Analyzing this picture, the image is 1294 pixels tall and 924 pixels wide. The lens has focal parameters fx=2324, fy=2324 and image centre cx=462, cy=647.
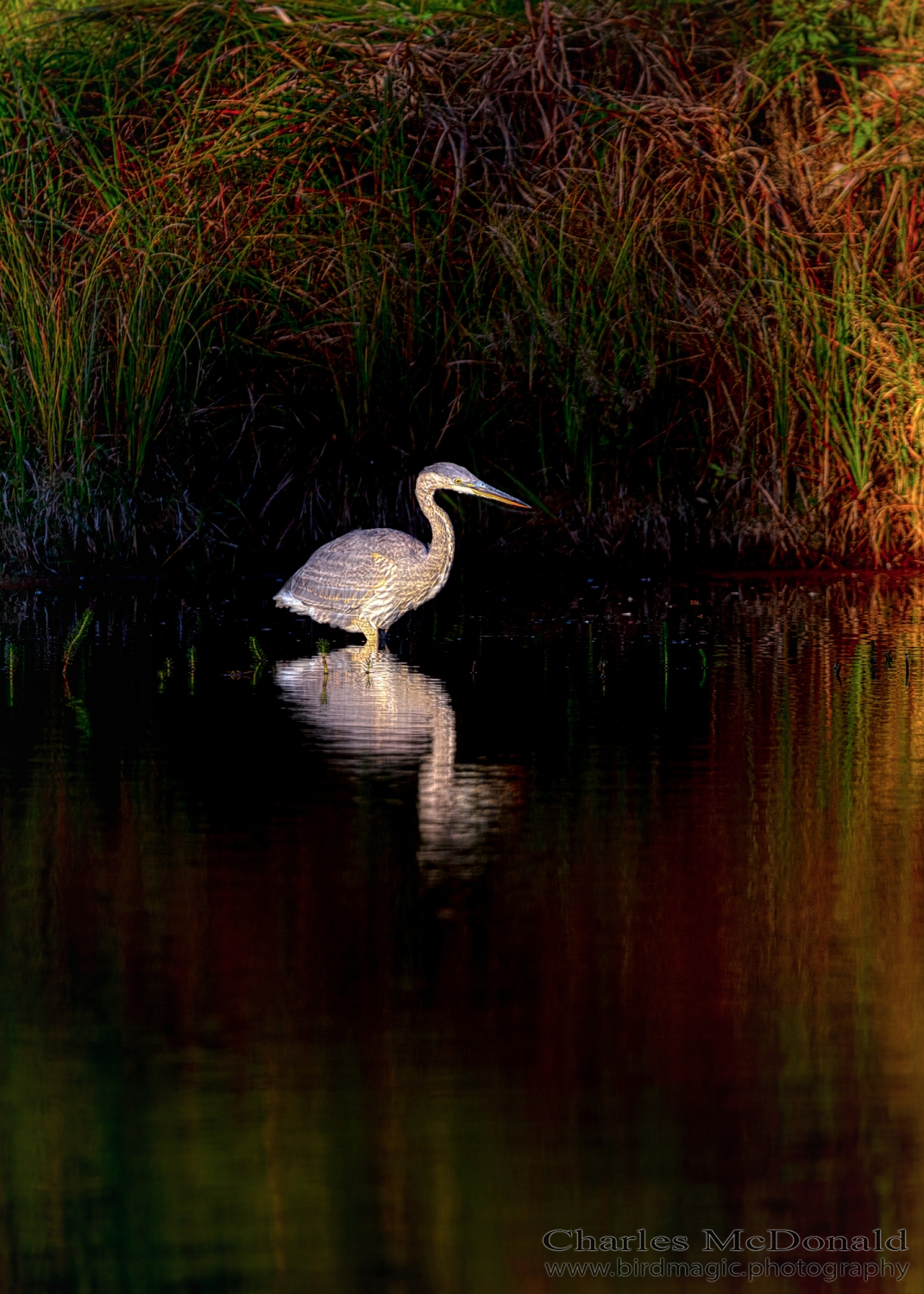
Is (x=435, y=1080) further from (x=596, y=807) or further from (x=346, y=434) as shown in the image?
(x=346, y=434)

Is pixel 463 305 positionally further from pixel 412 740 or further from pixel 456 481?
pixel 412 740

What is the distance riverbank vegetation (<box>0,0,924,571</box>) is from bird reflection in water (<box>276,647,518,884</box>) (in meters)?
2.86

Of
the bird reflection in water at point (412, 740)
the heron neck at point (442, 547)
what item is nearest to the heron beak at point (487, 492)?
the heron neck at point (442, 547)

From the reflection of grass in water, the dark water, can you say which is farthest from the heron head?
the dark water

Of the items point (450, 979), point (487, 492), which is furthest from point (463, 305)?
point (450, 979)

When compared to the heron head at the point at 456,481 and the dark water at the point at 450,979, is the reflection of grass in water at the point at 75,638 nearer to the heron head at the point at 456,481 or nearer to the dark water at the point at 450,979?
the dark water at the point at 450,979

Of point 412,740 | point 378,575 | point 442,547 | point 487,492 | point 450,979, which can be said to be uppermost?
point 487,492

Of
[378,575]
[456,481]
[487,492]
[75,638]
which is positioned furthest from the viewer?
[456,481]

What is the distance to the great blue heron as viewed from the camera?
10.1 metres

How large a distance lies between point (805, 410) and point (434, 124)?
8.81 feet

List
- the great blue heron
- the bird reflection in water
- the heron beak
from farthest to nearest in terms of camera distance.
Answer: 1. the heron beak
2. the great blue heron
3. the bird reflection in water

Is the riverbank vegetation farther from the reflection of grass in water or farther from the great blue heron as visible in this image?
the great blue heron

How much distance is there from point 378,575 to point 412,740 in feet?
8.45

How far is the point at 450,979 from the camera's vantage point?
186 inches
